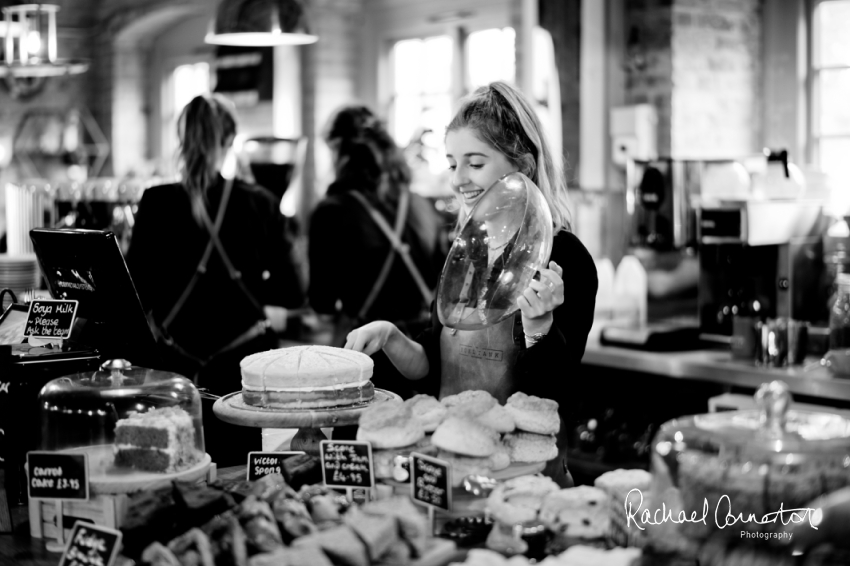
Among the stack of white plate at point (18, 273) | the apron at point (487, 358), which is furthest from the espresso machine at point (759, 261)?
the stack of white plate at point (18, 273)

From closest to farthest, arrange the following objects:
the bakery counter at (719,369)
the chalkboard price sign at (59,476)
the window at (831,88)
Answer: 1. the chalkboard price sign at (59,476)
2. the bakery counter at (719,369)
3. the window at (831,88)

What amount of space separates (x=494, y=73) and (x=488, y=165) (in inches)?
174

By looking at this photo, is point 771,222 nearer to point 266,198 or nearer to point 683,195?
point 683,195

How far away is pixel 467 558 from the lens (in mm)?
1585

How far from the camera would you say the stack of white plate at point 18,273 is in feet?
14.9

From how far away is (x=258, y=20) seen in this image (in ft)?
14.5

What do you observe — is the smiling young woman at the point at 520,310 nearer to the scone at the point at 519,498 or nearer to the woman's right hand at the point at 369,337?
the woman's right hand at the point at 369,337

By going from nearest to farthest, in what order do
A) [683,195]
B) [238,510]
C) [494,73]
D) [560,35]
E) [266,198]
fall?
[238,510], [266,198], [683,195], [560,35], [494,73]

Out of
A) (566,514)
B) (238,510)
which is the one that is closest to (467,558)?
(566,514)

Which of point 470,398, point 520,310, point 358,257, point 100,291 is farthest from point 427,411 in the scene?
point 358,257

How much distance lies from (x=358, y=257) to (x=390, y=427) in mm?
2517

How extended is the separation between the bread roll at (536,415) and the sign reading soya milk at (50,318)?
3.52 feet

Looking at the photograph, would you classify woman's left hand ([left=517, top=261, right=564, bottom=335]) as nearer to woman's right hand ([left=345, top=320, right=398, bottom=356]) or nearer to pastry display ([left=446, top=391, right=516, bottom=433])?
pastry display ([left=446, top=391, right=516, bottom=433])

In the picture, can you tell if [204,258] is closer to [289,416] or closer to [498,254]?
[289,416]
